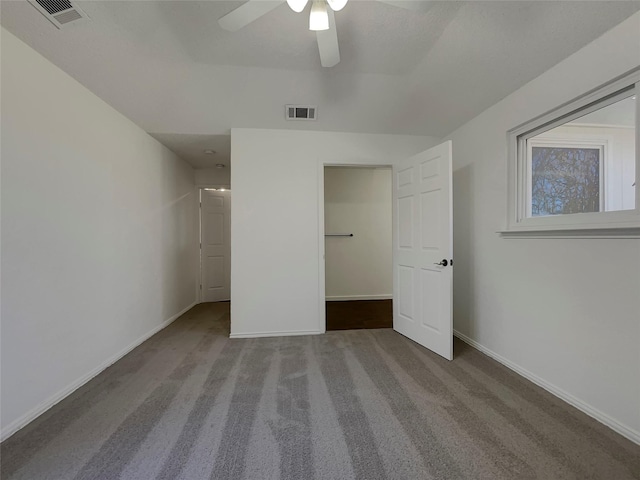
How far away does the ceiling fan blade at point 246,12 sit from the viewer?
119 centimetres

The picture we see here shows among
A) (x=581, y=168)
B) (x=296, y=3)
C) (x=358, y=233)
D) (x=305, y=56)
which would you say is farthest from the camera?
(x=358, y=233)

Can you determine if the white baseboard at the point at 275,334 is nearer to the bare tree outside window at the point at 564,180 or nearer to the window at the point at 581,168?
the window at the point at 581,168

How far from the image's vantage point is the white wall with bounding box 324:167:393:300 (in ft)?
14.9

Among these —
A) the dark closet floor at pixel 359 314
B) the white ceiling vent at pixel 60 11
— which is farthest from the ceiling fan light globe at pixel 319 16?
the dark closet floor at pixel 359 314

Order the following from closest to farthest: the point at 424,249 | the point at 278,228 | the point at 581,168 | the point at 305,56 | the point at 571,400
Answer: the point at 571,400
the point at 581,168
the point at 305,56
the point at 424,249
the point at 278,228

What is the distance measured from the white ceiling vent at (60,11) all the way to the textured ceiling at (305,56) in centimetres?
5

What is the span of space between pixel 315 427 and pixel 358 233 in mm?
3418

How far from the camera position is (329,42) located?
56.1 inches

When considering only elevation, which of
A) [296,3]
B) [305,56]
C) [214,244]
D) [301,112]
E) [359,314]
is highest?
[305,56]

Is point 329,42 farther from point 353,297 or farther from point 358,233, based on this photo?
point 353,297

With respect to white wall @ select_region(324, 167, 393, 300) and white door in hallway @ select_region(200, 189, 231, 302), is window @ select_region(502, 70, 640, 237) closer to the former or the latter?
white wall @ select_region(324, 167, 393, 300)

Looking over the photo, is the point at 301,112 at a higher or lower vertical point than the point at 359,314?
→ higher

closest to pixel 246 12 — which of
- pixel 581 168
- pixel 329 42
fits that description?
pixel 329 42

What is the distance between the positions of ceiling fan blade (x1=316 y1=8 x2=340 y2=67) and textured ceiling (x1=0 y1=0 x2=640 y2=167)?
31 centimetres
